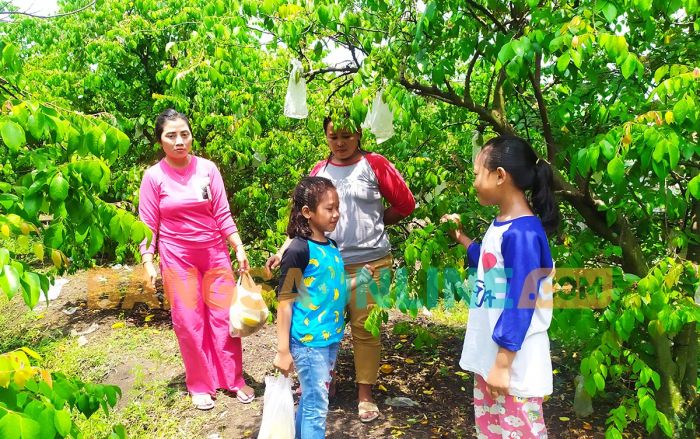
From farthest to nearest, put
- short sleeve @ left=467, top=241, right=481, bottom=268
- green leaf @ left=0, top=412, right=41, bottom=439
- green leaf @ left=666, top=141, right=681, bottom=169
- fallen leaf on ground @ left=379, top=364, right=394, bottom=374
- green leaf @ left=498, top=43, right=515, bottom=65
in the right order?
1. fallen leaf on ground @ left=379, top=364, right=394, bottom=374
2. short sleeve @ left=467, top=241, right=481, bottom=268
3. green leaf @ left=498, top=43, right=515, bottom=65
4. green leaf @ left=666, top=141, right=681, bottom=169
5. green leaf @ left=0, top=412, right=41, bottom=439

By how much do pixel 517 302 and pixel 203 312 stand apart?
236cm

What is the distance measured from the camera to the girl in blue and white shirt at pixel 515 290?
77.0 inches

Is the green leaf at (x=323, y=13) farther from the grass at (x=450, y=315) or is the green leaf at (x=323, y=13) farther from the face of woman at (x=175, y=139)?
the grass at (x=450, y=315)

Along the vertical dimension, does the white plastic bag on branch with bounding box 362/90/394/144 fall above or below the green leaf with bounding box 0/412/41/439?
above

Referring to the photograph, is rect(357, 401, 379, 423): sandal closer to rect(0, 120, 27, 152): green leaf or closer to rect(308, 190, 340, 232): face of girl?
rect(308, 190, 340, 232): face of girl

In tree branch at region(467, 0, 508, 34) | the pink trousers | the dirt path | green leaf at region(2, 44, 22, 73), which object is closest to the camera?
green leaf at region(2, 44, 22, 73)

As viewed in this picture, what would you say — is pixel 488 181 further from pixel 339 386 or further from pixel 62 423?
pixel 339 386

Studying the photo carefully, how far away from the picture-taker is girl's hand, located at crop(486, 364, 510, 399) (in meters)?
1.96

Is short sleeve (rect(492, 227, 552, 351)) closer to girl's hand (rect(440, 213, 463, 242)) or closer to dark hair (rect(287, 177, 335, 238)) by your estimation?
girl's hand (rect(440, 213, 463, 242))

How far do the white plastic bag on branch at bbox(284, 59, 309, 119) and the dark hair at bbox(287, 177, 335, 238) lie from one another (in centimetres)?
83

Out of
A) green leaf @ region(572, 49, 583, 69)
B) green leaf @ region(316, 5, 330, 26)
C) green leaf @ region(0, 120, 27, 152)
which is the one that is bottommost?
green leaf @ region(0, 120, 27, 152)

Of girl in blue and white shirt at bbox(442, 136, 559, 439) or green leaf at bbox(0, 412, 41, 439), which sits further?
girl in blue and white shirt at bbox(442, 136, 559, 439)

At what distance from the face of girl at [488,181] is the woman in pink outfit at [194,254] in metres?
1.81

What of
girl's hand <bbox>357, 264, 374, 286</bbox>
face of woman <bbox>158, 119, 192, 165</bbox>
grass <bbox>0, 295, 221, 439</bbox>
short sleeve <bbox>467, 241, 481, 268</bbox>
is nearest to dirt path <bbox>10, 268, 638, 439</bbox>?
grass <bbox>0, 295, 221, 439</bbox>
